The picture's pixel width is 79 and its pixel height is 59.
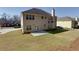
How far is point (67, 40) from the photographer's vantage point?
20.0 ft

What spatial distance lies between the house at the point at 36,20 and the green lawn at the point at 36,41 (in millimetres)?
186

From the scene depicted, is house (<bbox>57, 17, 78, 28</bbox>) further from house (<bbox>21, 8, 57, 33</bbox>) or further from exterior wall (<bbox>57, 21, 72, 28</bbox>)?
house (<bbox>21, 8, 57, 33</bbox>)

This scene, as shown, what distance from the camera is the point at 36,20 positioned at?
6.06 metres

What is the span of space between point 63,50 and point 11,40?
122cm

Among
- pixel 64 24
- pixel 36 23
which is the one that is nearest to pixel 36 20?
pixel 36 23

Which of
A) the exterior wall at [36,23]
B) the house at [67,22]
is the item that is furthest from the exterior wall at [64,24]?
the exterior wall at [36,23]

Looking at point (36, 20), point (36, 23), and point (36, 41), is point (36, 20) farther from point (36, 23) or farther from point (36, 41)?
point (36, 41)

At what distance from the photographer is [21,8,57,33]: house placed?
19.7ft

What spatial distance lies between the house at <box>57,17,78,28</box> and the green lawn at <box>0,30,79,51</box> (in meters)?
0.14

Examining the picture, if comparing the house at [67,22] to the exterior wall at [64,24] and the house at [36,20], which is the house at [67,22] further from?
the house at [36,20]
